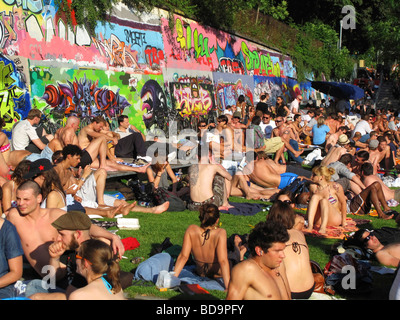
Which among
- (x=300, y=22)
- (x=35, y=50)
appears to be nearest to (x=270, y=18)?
(x=300, y=22)

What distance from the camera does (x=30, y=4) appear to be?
14305mm

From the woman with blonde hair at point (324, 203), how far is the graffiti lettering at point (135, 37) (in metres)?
10.4

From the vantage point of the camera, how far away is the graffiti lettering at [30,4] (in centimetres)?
1381

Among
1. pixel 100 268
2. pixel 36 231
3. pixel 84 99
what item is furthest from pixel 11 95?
pixel 100 268

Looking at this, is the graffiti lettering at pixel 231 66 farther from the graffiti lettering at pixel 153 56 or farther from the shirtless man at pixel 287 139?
the shirtless man at pixel 287 139

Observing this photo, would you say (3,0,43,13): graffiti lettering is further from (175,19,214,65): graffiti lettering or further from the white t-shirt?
(175,19,214,65): graffiti lettering

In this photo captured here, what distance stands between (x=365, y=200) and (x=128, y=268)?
605 centimetres

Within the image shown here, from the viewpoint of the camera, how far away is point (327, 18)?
138ft

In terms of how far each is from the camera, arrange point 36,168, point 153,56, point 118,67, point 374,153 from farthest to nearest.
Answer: point 153,56
point 118,67
point 374,153
point 36,168

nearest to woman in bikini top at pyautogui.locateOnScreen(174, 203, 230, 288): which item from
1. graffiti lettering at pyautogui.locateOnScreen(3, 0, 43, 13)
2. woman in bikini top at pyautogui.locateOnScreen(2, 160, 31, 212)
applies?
woman in bikini top at pyautogui.locateOnScreen(2, 160, 31, 212)

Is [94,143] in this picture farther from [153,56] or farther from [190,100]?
[190,100]

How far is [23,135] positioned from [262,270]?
343 inches

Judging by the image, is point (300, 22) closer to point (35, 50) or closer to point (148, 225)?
point (35, 50)

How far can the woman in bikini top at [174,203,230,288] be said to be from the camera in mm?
6711
